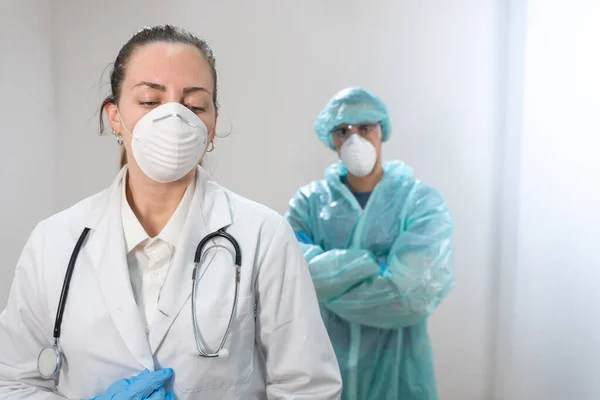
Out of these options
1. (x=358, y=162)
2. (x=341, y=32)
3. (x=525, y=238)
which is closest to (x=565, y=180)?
(x=525, y=238)

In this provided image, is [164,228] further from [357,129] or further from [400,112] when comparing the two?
[400,112]

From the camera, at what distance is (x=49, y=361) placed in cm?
105

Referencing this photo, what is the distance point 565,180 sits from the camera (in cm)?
211

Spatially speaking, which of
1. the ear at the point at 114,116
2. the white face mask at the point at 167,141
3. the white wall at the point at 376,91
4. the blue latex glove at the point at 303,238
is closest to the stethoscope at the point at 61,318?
the white face mask at the point at 167,141

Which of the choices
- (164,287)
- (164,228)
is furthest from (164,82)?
(164,287)

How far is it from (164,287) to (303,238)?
3.70 ft

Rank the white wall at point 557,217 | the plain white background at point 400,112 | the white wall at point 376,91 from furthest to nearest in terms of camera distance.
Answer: the white wall at point 376,91 → the plain white background at point 400,112 → the white wall at point 557,217

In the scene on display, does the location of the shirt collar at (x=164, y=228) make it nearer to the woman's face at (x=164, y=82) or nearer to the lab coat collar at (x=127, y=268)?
the lab coat collar at (x=127, y=268)

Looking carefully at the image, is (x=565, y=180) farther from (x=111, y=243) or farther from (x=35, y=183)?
(x=35, y=183)

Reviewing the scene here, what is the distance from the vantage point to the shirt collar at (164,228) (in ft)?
3.74

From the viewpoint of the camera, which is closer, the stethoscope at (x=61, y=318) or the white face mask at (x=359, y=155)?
the stethoscope at (x=61, y=318)

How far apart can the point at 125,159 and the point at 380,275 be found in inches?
38.6

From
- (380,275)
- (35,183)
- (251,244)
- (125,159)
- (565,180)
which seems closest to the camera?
(251,244)

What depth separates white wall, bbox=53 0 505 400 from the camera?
2783mm
